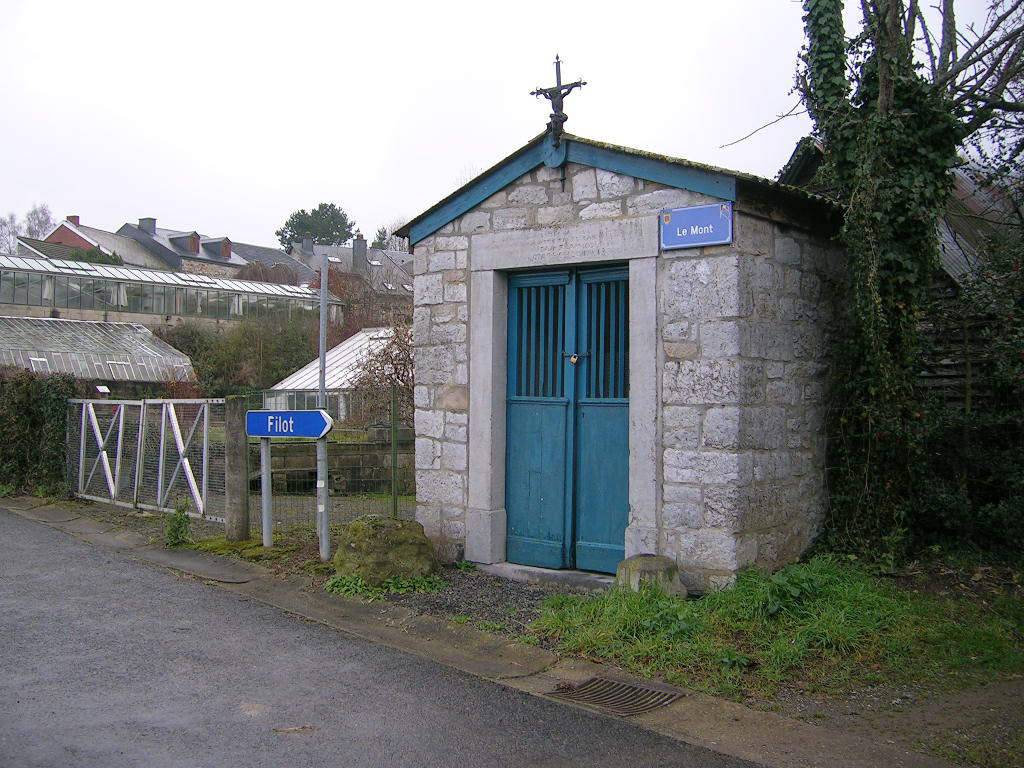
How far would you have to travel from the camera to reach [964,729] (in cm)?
439

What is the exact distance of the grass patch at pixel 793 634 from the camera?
5.18 meters

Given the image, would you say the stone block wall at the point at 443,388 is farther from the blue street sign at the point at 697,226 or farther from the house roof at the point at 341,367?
the house roof at the point at 341,367

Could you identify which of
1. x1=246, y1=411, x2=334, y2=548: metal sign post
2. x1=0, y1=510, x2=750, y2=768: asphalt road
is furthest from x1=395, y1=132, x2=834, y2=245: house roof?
x1=0, y1=510, x2=750, y2=768: asphalt road

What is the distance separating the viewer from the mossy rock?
7234 mm

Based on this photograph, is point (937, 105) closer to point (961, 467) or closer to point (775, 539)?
point (961, 467)

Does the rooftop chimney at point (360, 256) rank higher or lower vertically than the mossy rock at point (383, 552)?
higher

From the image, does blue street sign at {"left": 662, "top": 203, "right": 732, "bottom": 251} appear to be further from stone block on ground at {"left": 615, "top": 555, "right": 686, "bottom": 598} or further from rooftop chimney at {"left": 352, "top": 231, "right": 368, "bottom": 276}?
rooftop chimney at {"left": 352, "top": 231, "right": 368, "bottom": 276}

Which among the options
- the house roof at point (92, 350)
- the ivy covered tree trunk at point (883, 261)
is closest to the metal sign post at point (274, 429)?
the ivy covered tree trunk at point (883, 261)

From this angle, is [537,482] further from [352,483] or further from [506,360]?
[352,483]

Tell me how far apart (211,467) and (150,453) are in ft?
6.76

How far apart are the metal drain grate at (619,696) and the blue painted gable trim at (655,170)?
355 centimetres

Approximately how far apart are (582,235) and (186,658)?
171 inches

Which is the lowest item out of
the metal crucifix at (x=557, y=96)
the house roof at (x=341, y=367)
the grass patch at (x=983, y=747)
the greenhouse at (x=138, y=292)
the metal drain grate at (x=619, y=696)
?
the metal drain grate at (x=619, y=696)

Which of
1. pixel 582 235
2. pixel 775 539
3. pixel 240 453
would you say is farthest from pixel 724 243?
pixel 240 453
